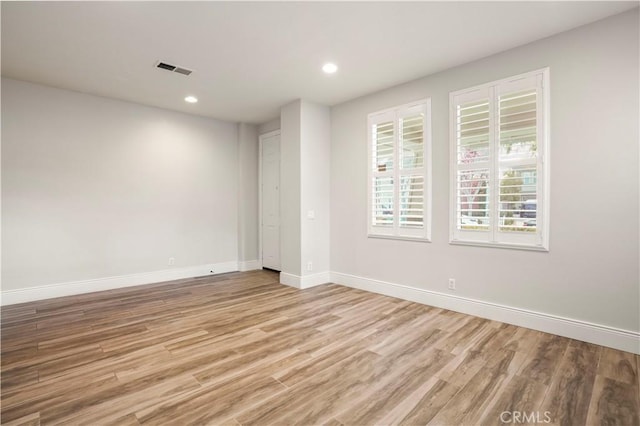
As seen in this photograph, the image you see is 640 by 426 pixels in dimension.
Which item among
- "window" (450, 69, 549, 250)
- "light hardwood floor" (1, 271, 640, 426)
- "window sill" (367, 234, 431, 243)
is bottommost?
"light hardwood floor" (1, 271, 640, 426)

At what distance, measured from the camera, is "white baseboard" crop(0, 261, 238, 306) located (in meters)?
4.19

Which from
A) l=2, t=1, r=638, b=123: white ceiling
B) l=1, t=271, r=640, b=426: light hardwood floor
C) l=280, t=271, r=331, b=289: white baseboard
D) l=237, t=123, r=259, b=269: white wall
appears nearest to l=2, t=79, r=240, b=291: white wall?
l=237, t=123, r=259, b=269: white wall

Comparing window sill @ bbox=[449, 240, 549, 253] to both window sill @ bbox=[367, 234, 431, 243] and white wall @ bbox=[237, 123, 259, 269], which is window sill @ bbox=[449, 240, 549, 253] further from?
white wall @ bbox=[237, 123, 259, 269]

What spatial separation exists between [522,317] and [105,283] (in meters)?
5.67

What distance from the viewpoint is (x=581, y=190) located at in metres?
2.95

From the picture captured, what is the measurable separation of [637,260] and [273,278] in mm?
4730

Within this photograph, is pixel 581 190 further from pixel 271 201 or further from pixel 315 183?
pixel 271 201

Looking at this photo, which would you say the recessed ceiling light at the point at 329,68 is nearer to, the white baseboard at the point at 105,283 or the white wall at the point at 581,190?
the white wall at the point at 581,190

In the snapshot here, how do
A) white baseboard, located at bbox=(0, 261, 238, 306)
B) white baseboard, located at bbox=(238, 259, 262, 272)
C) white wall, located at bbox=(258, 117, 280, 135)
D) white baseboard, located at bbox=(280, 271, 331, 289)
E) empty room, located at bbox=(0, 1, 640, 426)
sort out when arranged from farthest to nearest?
white baseboard, located at bbox=(238, 259, 262, 272) < white wall, located at bbox=(258, 117, 280, 135) < white baseboard, located at bbox=(280, 271, 331, 289) < white baseboard, located at bbox=(0, 261, 238, 306) < empty room, located at bbox=(0, 1, 640, 426)

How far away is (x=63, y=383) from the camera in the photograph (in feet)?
7.52

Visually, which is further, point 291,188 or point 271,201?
point 271,201

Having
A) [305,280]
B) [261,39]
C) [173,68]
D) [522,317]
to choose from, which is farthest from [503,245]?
[173,68]

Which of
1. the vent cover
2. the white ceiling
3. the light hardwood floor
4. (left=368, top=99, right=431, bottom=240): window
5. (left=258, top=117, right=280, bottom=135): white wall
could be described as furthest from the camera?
(left=258, top=117, right=280, bottom=135): white wall

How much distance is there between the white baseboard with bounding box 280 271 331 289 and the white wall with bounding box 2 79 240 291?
5.57 feet
